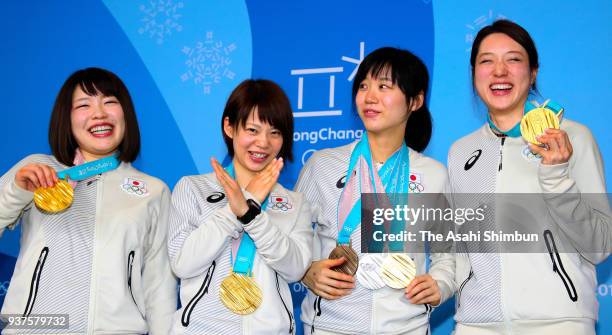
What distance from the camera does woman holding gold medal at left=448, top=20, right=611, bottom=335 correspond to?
271 cm

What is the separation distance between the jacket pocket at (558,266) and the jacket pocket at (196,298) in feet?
4.23

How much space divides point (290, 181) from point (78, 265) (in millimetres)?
1384

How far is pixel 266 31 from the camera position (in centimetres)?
415

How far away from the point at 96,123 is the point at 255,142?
684mm

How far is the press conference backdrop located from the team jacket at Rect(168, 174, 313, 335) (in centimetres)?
102

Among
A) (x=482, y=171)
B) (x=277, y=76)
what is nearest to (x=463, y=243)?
(x=482, y=171)

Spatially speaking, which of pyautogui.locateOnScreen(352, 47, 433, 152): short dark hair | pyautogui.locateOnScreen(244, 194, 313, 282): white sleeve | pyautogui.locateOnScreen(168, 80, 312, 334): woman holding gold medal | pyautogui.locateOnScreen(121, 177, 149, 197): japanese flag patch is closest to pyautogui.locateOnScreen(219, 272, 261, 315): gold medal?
pyautogui.locateOnScreen(168, 80, 312, 334): woman holding gold medal

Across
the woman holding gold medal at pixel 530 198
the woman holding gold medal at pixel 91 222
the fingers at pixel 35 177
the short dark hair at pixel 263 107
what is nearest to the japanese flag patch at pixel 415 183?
the woman holding gold medal at pixel 530 198

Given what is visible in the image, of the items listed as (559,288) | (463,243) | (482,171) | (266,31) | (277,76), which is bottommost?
(559,288)

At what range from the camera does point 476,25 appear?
3.81 meters

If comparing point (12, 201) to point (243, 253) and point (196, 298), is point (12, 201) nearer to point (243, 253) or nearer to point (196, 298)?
point (196, 298)

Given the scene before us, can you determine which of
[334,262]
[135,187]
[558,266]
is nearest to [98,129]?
[135,187]

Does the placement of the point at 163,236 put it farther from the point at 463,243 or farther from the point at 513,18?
the point at 513,18

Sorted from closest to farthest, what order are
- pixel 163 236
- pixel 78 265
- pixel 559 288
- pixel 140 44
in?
1. pixel 559 288
2. pixel 78 265
3. pixel 163 236
4. pixel 140 44
